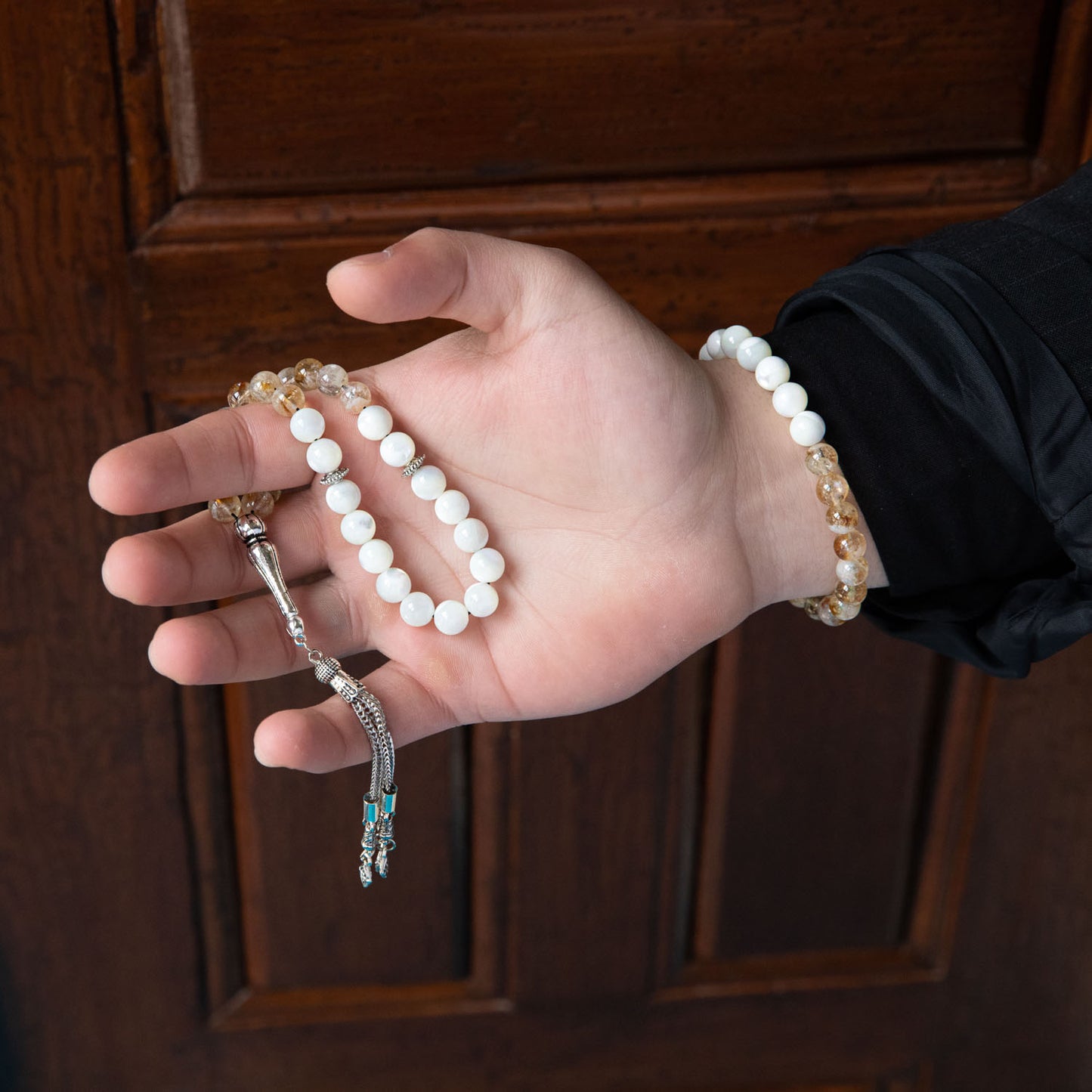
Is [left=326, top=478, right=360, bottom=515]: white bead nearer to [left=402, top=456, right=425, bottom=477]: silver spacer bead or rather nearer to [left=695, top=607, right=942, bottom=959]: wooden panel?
[left=402, top=456, right=425, bottom=477]: silver spacer bead

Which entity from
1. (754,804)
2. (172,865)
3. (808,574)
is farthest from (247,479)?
(754,804)

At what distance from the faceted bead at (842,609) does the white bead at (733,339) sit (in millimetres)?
162

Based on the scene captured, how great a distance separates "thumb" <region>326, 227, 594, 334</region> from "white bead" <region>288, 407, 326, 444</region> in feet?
0.19

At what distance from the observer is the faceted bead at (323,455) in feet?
1.81

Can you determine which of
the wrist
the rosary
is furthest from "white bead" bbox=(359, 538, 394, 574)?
the wrist

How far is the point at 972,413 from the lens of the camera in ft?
1.92

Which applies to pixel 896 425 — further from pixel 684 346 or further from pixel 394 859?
pixel 394 859

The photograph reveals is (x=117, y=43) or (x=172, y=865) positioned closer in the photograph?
(x=117, y=43)

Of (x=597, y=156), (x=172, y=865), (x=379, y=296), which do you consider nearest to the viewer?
(x=379, y=296)

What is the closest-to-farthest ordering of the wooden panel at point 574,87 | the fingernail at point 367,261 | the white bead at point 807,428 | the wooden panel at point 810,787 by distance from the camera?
the fingernail at point 367,261 → the white bead at point 807,428 → the wooden panel at point 574,87 → the wooden panel at point 810,787

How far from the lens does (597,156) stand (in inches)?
29.8

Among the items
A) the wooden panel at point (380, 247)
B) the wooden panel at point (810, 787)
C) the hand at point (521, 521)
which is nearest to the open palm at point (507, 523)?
the hand at point (521, 521)

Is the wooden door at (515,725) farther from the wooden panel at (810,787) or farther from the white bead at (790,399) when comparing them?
the white bead at (790,399)

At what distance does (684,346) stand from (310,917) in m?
0.61
